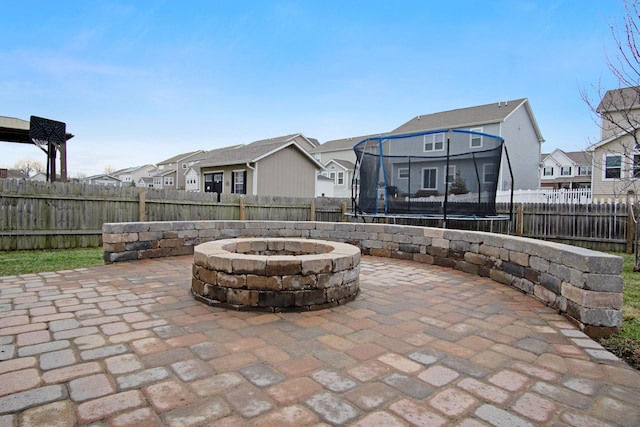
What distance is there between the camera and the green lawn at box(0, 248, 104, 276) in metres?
5.27

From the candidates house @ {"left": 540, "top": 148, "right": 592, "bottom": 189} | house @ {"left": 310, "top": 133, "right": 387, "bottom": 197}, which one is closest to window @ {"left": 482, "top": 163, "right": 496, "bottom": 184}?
house @ {"left": 310, "top": 133, "right": 387, "bottom": 197}

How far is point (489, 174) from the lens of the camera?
25.1 ft

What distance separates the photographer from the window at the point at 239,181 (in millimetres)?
17703

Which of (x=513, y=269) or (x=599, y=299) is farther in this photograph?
(x=513, y=269)

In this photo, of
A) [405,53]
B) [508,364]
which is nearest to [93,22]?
[405,53]

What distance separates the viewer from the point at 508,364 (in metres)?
2.41

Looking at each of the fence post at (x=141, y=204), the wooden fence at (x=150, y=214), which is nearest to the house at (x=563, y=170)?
the wooden fence at (x=150, y=214)

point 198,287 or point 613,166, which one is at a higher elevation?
point 613,166

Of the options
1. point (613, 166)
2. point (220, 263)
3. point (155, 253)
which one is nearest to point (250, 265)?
point (220, 263)

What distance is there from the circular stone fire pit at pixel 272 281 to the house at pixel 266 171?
44.5ft

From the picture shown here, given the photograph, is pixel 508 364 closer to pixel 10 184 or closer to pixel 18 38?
pixel 10 184

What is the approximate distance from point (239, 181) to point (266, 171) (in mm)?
1608

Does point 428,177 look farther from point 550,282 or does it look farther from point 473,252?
point 550,282

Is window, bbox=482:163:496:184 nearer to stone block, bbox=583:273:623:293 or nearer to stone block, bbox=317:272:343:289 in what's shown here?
stone block, bbox=583:273:623:293
